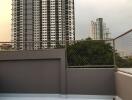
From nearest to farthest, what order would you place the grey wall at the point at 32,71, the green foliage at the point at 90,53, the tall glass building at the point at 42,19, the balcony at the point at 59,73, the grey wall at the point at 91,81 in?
the grey wall at the point at 91,81, the balcony at the point at 59,73, the green foliage at the point at 90,53, the grey wall at the point at 32,71, the tall glass building at the point at 42,19

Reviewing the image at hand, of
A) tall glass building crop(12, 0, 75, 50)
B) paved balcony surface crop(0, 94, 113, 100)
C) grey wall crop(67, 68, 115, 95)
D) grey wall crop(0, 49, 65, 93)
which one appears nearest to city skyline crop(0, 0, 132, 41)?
tall glass building crop(12, 0, 75, 50)

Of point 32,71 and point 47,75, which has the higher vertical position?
point 32,71

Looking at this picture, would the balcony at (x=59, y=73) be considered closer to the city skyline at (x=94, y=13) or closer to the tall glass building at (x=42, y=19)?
the tall glass building at (x=42, y=19)

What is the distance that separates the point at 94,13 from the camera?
18938 millimetres

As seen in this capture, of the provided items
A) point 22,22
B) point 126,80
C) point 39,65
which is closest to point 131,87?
point 126,80

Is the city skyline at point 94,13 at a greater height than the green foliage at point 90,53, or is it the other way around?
the city skyline at point 94,13

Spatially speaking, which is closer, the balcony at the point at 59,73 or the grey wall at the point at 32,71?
the balcony at the point at 59,73

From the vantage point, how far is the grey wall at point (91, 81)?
9.26 meters

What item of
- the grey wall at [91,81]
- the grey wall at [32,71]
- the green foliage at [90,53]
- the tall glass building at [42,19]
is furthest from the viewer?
the tall glass building at [42,19]

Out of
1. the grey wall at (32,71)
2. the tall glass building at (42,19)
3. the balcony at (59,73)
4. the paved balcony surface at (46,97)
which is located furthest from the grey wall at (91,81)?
the tall glass building at (42,19)

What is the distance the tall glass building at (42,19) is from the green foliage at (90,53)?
4.54 meters

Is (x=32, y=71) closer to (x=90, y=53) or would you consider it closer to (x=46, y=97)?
A: (x=46, y=97)

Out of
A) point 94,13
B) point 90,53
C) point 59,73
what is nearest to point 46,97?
point 59,73

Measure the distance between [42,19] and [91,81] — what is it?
26.1 ft
